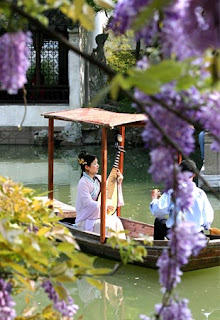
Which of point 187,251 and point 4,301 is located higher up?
point 187,251

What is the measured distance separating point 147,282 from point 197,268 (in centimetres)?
52

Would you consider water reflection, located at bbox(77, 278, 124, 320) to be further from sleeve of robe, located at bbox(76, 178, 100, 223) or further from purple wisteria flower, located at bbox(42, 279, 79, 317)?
purple wisteria flower, located at bbox(42, 279, 79, 317)

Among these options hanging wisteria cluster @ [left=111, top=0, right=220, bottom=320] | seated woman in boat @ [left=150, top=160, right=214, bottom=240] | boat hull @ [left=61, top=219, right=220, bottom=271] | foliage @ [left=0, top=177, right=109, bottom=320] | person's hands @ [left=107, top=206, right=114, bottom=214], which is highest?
hanging wisteria cluster @ [left=111, top=0, right=220, bottom=320]

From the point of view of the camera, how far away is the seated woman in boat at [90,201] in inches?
309

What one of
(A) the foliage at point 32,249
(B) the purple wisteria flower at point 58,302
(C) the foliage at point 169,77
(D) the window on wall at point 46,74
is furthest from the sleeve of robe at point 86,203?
(D) the window on wall at point 46,74

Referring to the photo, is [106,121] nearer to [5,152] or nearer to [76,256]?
[76,256]

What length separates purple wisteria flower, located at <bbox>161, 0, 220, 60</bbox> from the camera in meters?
1.42

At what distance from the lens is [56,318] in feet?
9.04

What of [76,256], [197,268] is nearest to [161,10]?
[76,256]

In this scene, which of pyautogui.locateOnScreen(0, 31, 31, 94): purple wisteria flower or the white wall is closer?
pyautogui.locateOnScreen(0, 31, 31, 94): purple wisteria flower

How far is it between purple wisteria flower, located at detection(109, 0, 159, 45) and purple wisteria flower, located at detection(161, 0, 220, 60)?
42 mm

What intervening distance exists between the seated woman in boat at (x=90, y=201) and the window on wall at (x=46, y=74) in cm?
1278

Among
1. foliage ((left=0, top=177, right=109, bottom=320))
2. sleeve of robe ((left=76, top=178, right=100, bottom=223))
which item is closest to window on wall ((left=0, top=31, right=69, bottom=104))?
sleeve of robe ((left=76, top=178, right=100, bottom=223))

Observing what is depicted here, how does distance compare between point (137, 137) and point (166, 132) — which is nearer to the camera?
point (166, 132)
